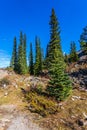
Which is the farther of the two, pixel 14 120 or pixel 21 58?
pixel 21 58

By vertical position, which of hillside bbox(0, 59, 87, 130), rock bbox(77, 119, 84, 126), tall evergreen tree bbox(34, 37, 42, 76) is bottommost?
rock bbox(77, 119, 84, 126)

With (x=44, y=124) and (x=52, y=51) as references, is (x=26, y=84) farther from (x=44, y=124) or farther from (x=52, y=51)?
(x=44, y=124)

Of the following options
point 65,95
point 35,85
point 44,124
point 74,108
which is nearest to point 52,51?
point 35,85

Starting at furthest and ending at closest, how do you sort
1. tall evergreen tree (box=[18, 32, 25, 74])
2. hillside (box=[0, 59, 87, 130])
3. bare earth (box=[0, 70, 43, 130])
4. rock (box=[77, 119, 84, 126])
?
tall evergreen tree (box=[18, 32, 25, 74]), rock (box=[77, 119, 84, 126]), hillside (box=[0, 59, 87, 130]), bare earth (box=[0, 70, 43, 130])

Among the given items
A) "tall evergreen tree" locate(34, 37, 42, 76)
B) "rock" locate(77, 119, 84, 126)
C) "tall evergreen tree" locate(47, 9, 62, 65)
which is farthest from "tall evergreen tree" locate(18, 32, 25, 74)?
"rock" locate(77, 119, 84, 126)

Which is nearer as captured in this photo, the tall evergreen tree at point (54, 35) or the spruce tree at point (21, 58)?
the tall evergreen tree at point (54, 35)

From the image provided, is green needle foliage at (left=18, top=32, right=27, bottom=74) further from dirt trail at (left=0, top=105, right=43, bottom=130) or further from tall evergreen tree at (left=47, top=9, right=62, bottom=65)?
dirt trail at (left=0, top=105, right=43, bottom=130)

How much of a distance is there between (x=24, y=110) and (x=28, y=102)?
3248 millimetres

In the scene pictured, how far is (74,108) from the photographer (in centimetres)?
3444

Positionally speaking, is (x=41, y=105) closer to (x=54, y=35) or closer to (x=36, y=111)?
(x=36, y=111)

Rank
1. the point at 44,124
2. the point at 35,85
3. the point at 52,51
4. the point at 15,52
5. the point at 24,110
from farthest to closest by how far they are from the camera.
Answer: the point at 15,52 → the point at 52,51 → the point at 35,85 → the point at 24,110 → the point at 44,124

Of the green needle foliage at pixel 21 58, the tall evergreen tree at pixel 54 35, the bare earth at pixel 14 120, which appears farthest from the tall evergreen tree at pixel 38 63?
the bare earth at pixel 14 120

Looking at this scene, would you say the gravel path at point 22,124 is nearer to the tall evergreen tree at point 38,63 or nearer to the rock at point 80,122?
the rock at point 80,122

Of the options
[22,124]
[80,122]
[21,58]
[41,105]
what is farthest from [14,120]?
[21,58]
